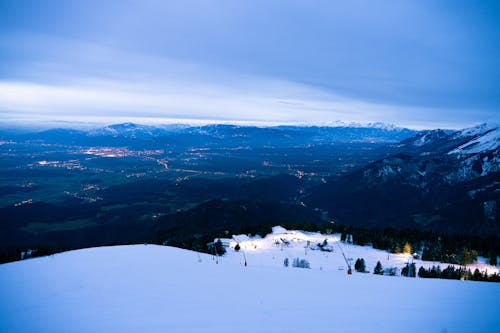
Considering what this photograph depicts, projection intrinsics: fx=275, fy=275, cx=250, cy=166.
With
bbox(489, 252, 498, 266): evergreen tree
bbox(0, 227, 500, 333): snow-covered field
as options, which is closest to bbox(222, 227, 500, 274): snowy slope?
bbox(489, 252, 498, 266): evergreen tree

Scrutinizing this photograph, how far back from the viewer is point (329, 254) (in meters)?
63.8

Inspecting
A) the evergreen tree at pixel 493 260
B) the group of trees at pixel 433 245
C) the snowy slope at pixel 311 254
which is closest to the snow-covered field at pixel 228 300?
the snowy slope at pixel 311 254

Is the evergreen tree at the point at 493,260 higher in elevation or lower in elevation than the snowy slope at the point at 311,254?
higher

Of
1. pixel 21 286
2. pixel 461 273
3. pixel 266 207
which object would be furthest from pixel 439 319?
pixel 266 207

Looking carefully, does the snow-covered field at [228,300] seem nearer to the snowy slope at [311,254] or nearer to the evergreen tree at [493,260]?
the snowy slope at [311,254]

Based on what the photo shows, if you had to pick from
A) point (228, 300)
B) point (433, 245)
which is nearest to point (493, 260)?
point (433, 245)

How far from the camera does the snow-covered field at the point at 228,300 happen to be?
7.98 m

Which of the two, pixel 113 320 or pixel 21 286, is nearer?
pixel 113 320

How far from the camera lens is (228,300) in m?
9.62

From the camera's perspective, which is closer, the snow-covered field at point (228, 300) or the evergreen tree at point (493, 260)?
the snow-covered field at point (228, 300)

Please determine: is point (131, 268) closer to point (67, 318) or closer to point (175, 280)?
point (175, 280)

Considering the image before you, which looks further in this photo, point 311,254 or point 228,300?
Answer: point 311,254

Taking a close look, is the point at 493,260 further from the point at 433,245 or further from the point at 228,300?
the point at 228,300

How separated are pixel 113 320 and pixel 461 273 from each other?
194 feet
